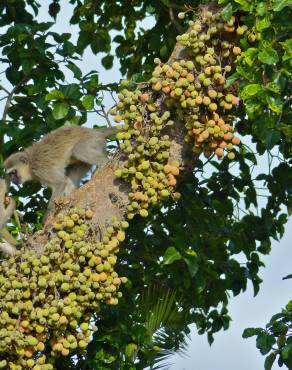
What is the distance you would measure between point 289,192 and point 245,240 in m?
0.52

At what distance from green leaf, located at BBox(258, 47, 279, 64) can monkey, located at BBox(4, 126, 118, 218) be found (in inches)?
104

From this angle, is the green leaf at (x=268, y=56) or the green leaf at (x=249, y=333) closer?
the green leaf at (x=268, y=56)

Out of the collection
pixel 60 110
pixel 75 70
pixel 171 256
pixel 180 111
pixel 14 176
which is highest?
pixel 75 70

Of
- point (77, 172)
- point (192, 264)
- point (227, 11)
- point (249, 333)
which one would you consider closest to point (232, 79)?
point (227, 11)

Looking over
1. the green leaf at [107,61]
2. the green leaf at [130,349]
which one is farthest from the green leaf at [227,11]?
the green leaf at [107,61]

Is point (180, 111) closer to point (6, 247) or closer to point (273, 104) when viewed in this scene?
point (273, 104)

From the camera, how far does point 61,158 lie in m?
Answer: 7.41

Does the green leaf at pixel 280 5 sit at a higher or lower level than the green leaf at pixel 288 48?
higher

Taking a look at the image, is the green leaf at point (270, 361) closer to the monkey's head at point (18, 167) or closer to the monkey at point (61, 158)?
the monkey at point (61, 158)

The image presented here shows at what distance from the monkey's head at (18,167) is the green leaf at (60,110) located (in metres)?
1.62

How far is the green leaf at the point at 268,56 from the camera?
441 cm

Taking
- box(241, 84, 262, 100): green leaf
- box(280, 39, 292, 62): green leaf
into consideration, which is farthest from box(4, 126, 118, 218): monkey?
box(280, 39, 292, 62): green leaf

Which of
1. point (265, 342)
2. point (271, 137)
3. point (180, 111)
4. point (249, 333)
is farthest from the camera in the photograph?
point (249, 333)

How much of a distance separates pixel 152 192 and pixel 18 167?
3.16m
